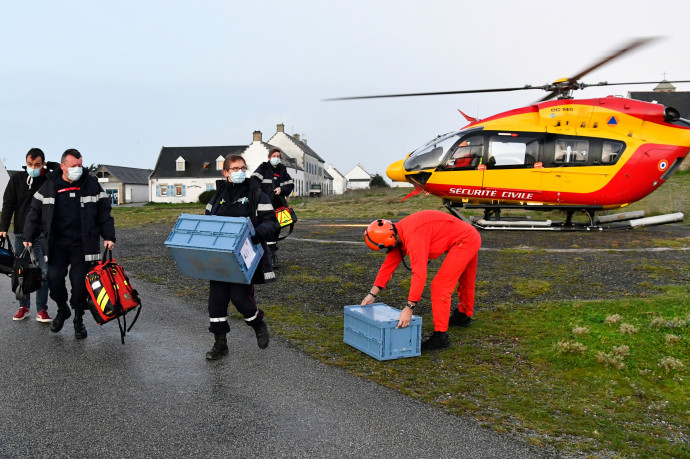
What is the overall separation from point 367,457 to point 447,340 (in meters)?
2.55

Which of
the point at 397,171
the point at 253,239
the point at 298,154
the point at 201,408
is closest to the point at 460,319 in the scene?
the point at 253,239

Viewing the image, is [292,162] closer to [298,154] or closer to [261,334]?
[298,154]

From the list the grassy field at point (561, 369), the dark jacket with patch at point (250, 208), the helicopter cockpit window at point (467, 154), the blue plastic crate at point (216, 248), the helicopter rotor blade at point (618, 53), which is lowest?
the grassy field at point (561, 369)

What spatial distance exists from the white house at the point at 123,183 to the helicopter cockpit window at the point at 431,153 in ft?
195

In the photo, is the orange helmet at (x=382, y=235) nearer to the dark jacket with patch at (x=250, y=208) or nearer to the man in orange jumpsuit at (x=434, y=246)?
the man in orange jumpsuit at (x=434, y=246)

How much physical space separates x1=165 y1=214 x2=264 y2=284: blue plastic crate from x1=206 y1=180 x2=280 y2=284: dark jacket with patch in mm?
260

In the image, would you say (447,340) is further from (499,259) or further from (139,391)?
(499,259)

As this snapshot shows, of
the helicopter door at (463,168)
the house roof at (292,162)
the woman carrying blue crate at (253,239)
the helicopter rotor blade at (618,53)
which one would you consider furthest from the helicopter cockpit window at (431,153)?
the house roof at (292,162)

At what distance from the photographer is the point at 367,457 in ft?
11.2

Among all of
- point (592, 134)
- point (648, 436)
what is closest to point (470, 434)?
point (648, 436)

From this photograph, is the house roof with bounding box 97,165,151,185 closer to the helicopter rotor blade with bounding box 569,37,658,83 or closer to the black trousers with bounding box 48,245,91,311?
the helicopter rotor blade with bounding box 569,37,658,83

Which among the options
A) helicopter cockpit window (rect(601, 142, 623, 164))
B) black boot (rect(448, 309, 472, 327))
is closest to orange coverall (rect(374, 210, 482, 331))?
black boot (rect(448, 309, 472, 327))

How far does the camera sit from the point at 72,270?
613 centimetres

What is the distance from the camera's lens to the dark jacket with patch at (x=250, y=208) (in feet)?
18.1
